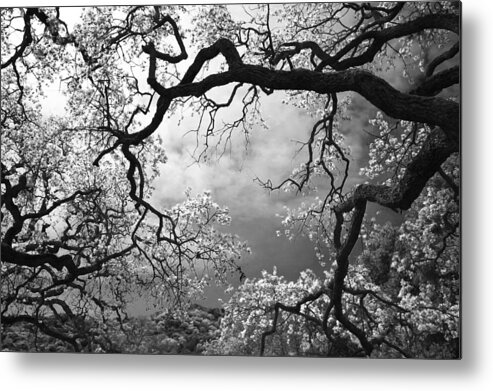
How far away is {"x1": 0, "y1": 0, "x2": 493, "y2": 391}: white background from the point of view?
10.6 feet

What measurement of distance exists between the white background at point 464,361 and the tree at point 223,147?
8 cm

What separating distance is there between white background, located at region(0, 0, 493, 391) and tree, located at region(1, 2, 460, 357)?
0.08 m

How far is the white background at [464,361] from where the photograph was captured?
323cm

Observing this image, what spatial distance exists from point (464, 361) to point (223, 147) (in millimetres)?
1477

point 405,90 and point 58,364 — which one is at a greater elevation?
point 405,90

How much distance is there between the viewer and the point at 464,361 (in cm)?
325

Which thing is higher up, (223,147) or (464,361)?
(223,147)

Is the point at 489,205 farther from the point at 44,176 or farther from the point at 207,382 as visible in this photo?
the point at 44,176

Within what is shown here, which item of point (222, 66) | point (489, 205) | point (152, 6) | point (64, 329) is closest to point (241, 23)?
point (222, 66)

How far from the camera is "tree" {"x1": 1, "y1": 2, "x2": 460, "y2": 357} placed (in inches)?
128

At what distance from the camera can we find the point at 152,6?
3.43 metres

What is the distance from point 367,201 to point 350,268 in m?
0.32

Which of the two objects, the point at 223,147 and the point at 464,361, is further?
the point at 223,147

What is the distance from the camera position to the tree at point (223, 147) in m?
3.25
